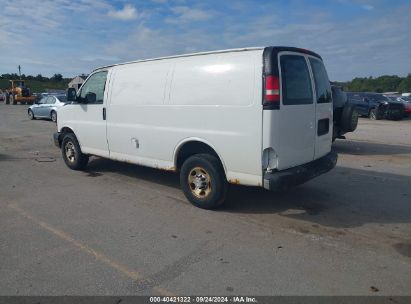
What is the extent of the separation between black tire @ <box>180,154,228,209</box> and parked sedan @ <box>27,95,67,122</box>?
660 inches

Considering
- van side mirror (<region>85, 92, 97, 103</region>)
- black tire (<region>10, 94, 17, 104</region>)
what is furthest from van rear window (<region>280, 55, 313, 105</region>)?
black tire (<region>10, 94, 17, 104</region>)

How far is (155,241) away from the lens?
4203 millimetres

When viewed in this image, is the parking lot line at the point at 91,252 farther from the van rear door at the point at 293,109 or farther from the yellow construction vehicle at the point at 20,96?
the yellow construction vehicle at the point at 20,96

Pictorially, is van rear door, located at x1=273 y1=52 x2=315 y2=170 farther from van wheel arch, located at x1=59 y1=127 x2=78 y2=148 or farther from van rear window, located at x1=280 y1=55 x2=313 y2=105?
van wheel arch, located at x1=59 y1=127 x2=78 y2=148

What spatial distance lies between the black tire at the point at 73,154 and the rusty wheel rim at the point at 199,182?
3.28m

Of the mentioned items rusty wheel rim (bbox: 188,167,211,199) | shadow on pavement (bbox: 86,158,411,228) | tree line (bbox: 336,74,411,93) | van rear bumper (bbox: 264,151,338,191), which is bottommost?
shadow on pavement (bbox: 86,158,411,228)

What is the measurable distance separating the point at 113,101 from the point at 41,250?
10.3 feet

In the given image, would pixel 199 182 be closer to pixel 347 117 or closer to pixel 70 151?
pixel 70 151

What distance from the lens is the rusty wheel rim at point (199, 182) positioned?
16.9 ft

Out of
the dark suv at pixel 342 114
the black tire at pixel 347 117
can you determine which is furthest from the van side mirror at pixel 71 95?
the black tire at pixel 347 117

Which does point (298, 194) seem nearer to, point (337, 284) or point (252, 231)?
point (252, 231)

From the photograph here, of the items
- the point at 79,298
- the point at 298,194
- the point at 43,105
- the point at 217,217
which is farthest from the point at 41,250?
the point at 43,105

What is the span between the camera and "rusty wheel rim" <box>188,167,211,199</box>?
203 inches

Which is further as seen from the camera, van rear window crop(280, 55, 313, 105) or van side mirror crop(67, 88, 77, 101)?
van side mirror crop(67, 88, 77, 101)
